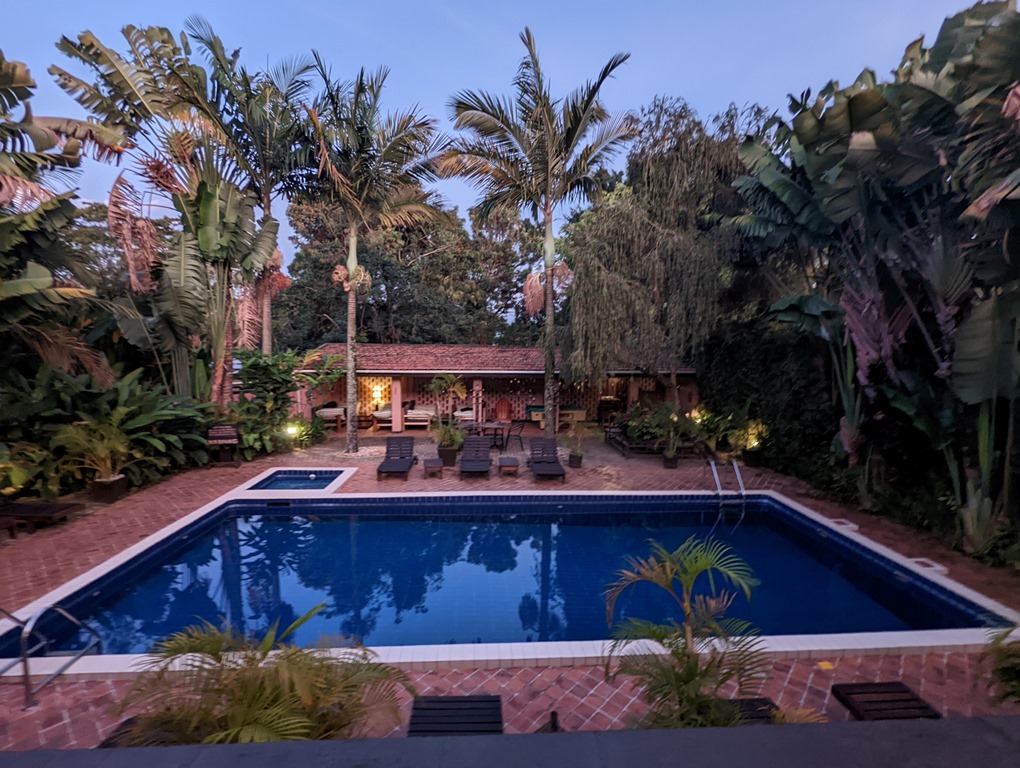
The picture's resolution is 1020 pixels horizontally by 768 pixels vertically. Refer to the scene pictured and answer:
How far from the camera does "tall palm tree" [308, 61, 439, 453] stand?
12.1 m

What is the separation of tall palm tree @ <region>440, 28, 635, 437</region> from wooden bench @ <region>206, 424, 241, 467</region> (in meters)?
8.26

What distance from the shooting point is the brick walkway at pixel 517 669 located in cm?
393

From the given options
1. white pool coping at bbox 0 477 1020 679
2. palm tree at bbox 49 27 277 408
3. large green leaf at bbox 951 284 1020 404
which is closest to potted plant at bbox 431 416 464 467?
palm tree at bbox 49 27 277 408

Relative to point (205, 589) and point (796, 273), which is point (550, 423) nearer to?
point (796, 273)

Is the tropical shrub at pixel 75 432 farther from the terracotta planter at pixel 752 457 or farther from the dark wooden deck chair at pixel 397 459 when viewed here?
the terracotta planter at pixel 752 457

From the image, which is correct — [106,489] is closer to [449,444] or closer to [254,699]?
[449,444]

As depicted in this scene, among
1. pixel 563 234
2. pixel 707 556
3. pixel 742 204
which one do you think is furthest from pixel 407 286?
pixel 707 556

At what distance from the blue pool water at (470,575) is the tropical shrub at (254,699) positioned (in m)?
3.03

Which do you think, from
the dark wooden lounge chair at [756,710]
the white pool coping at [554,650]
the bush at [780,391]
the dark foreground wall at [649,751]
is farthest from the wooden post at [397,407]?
the dark foreground wall at [649,751]

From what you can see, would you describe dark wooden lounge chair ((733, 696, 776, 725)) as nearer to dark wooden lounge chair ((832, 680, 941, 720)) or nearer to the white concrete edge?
dark wooden lounge chair ((832, 680, 941, 720))

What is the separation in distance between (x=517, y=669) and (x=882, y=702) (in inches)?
108

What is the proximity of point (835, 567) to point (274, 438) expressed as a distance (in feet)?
41.6

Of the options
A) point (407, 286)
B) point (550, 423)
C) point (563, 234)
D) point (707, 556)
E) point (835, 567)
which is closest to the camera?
point (707, 556)

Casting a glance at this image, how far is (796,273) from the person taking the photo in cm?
1305
